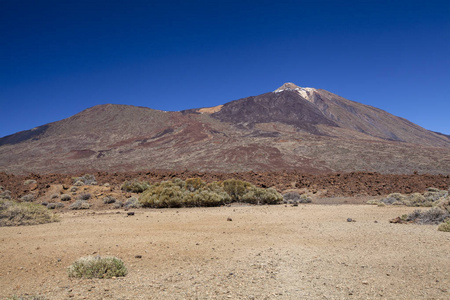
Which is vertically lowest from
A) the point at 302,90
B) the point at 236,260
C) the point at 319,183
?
the point at 236,260

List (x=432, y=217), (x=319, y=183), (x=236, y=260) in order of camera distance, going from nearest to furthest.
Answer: (x=236, y=260)
(x=432, y=217)
(x=319, y=183)

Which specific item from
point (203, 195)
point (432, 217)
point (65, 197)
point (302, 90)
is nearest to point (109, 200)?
point (65, 197)

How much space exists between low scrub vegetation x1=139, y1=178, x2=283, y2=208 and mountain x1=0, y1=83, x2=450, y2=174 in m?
23.2

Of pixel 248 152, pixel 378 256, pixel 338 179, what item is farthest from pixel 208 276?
pixel 248 152

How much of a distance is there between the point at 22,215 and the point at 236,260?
25.3 feet

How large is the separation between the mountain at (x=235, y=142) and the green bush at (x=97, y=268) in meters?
35.3

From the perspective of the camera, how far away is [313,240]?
6.99 m

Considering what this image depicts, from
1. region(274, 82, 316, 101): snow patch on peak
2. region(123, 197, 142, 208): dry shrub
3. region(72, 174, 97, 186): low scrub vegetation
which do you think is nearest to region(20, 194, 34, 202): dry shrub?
region(72, 174, 97, 186): low scrub vegetation

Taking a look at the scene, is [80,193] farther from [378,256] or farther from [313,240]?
[378,256]

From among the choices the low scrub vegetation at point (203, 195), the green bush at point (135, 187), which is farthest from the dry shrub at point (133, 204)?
the green bush at point (135, 187)

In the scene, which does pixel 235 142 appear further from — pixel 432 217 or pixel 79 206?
pixel 432 217

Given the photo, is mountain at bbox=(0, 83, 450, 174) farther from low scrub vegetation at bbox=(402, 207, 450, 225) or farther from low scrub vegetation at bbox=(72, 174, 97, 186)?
low scrub vegetation at bbox=(402, 207, 450, 225)

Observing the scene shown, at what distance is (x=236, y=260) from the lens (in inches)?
211

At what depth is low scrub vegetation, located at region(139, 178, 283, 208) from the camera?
13.9 meters
